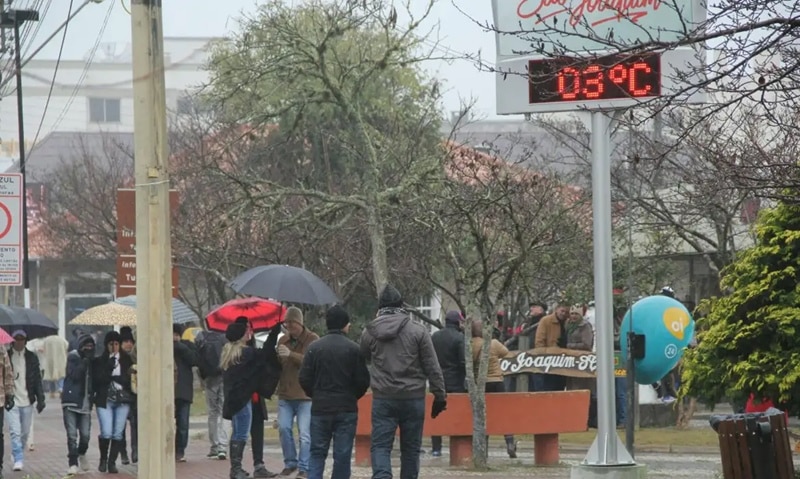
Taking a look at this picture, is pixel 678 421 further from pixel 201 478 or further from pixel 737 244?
pixel 201 478

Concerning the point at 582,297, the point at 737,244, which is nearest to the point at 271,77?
the point at 582,297

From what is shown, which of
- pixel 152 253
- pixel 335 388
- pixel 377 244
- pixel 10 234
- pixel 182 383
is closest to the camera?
pixel 152 253

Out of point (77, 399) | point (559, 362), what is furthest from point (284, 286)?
point (559, 362)

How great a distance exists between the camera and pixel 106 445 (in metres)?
18.8

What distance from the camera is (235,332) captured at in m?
16.9

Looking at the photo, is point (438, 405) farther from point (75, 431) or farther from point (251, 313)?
point (75, 431)

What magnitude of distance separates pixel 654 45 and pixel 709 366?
224 inches

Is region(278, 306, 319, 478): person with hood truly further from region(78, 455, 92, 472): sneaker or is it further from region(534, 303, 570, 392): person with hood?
region(534, 303, 570, 392): person with hood

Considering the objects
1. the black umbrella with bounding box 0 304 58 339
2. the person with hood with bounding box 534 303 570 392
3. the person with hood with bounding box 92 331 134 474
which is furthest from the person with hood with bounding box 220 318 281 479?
the person with hood with bounding box 534 303 570 392

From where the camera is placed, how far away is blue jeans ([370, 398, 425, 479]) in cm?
1309

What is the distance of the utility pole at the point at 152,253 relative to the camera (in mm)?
11680

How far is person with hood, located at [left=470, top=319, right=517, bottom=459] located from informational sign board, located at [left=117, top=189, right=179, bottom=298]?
21.9 feet

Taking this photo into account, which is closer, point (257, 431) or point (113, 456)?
point (257, 431)

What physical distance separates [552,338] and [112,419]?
7303 mm
